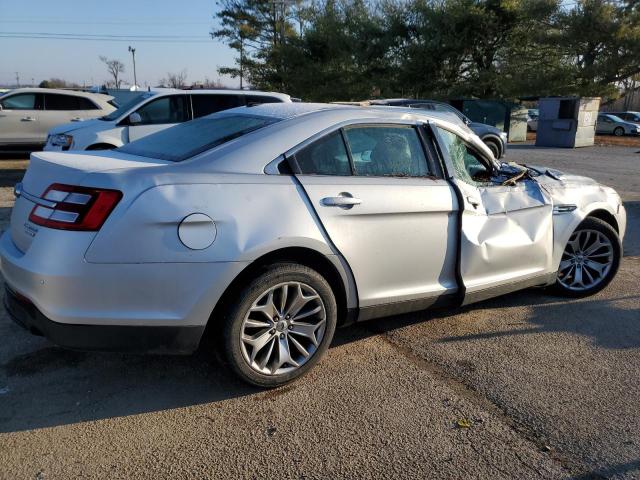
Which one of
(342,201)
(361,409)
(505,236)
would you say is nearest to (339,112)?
(342,201)

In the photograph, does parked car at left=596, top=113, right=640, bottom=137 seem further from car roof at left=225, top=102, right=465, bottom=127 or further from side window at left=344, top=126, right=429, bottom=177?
side window at left=344, top=126, right=429, bottom=177

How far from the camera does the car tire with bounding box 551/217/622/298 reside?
4.89m

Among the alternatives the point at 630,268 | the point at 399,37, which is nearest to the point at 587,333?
the point at 630,268

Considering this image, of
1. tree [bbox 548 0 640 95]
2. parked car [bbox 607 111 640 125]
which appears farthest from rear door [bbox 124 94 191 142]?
parked car [bbox 607 111 640 125]

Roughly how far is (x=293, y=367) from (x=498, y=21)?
29.1 meters

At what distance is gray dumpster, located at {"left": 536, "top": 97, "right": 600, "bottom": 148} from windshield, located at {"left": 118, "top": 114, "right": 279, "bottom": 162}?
75.9 ft

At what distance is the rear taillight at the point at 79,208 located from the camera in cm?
277

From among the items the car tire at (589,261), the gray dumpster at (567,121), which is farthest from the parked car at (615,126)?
the car tire at (589,261)

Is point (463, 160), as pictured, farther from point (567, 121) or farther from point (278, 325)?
point (567, 121)

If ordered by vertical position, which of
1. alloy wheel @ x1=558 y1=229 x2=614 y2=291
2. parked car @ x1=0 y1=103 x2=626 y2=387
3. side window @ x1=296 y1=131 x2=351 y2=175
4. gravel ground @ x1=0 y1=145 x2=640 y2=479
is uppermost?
side window @ x1=296 y1=131 x2=351 y2=175

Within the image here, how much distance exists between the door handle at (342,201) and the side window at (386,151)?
0.24 metres

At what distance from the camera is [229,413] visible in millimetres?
3084

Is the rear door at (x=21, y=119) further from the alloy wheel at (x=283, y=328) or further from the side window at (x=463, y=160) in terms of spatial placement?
the alloy wheel at (x=283, y=328)

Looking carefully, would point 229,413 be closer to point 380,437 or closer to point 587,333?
point 380,437
